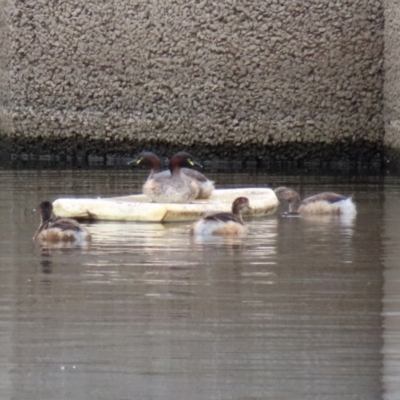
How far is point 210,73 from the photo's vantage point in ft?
74.0

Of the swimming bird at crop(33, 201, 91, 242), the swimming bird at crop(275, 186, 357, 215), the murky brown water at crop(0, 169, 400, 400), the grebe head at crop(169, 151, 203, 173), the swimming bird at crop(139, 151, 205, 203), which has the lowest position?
the murky brown water at crop(0, 169, 400, 400)

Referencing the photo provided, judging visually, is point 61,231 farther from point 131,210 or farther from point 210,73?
point 210,73

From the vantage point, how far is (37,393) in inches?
259

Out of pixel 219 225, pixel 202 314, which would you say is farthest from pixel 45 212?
pixel 202 314

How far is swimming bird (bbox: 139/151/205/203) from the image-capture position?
13711 mm

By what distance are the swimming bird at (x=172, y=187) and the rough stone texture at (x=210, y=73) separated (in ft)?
28.5

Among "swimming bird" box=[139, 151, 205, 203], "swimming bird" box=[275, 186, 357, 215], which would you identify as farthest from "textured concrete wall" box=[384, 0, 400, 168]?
"swimming bird" box=[139, 151, 205, 203]

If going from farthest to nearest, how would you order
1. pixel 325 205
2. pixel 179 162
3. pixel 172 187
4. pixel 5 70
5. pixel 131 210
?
pixel 5 70 < pixel 325 205 < pixel 179 162 < pixel 172 187 < pixel 131 210

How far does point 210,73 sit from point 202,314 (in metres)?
14.4

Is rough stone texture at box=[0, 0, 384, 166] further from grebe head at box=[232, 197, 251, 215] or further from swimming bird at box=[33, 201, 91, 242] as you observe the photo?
swimming bird at box=[33, 201, 91, 242]

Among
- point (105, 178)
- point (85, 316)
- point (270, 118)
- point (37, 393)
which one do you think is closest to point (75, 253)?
point (85, 316)

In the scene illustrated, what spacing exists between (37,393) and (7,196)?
940 cm

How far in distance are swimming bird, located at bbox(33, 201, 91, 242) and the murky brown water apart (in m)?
0.16

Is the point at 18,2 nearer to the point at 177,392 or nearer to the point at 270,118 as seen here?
the point at 270,118
